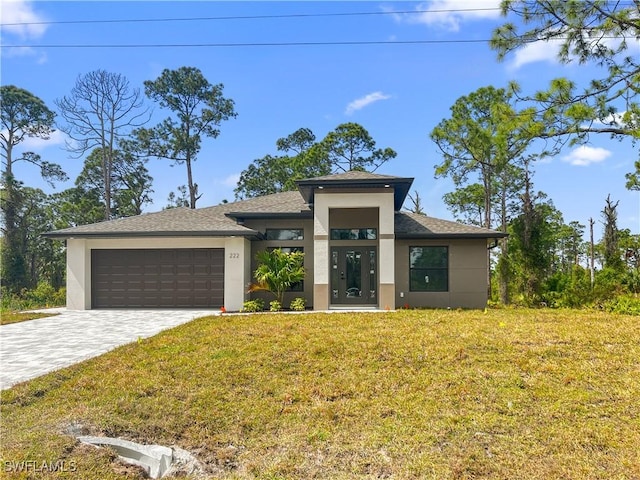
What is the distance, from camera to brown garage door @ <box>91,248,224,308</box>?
1497cm

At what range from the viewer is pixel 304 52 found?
45.2 ft

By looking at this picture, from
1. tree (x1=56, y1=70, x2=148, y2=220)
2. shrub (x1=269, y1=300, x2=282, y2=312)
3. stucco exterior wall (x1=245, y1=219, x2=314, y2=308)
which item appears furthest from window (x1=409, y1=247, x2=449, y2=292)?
tree (x1=56, y1=70, x2=148, y2=220)

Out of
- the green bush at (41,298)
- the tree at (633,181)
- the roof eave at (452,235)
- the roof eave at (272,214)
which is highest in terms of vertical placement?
the tree at (633,181)

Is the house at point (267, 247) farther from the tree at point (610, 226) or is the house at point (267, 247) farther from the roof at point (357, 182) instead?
the tree at point (610, 226)

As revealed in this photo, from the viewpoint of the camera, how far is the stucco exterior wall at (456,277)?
15227 millimetres

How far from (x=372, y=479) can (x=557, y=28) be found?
481 inches

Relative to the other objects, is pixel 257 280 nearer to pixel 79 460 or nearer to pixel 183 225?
pixel 183 225

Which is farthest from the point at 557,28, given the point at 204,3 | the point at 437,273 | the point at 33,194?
the point at 33,194

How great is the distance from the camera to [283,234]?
15766 millimetres

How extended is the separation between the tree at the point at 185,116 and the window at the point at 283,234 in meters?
15.7

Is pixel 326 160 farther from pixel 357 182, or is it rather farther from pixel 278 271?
pixel 278 271

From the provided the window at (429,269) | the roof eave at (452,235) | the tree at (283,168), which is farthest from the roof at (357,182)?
the tree at (283,168)

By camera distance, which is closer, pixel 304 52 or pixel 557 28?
pixel 557 28

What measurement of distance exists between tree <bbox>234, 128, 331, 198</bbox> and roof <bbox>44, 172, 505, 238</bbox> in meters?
12.9
